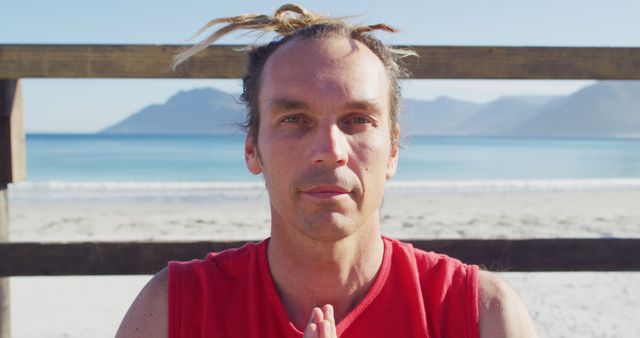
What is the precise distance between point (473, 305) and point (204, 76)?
1.11m

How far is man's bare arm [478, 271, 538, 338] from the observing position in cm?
154

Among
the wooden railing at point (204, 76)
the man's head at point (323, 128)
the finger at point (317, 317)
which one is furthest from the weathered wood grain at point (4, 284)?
the finger at point (317, 317)

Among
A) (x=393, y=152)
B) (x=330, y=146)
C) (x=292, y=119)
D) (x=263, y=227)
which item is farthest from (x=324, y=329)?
(x=263, y=227)

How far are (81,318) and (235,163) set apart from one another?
30220 mm

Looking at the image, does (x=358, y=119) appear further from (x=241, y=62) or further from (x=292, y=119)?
(x=241, y=62)

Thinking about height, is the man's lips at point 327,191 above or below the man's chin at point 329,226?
above

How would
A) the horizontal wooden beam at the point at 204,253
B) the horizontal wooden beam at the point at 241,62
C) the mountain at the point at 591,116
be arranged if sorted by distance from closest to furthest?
the horizontal wooden beam at the point at 241,62 → the horizontal wooden beam at the point at 204,253 → the mountain at the point at 591,116

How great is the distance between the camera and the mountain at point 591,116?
13688cm

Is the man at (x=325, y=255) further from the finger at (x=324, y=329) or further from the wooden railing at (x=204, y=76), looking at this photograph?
the wooden railing at (x=204, y=76)

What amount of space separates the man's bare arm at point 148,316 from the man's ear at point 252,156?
373 millimetres

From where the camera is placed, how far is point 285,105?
62.4 inches

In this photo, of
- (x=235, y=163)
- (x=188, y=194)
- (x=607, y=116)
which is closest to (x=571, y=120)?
(x=607, y=116)

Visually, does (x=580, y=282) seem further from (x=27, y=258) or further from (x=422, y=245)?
(x=27, y=258)

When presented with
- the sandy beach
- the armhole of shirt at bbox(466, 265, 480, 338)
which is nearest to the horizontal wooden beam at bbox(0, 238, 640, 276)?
the armhole of shirt at bbox(466, 265, 480, 338)
